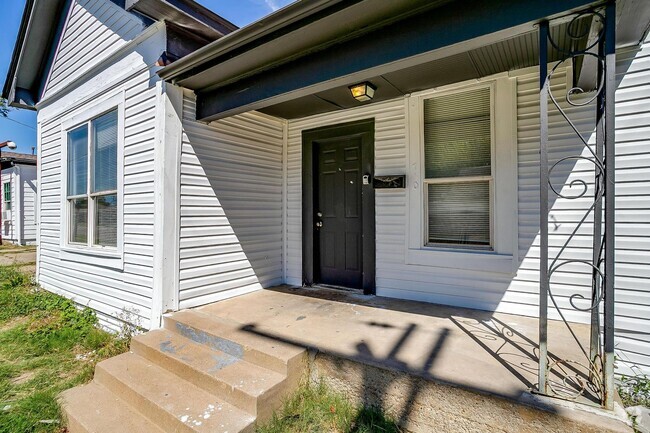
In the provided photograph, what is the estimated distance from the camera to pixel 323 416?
2.15 m

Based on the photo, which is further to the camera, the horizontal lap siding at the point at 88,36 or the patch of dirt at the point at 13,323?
the patch of dirt at the point at 13,323

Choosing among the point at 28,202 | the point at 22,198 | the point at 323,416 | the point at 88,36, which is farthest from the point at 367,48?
the point at 22,198

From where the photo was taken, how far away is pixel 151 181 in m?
3.44

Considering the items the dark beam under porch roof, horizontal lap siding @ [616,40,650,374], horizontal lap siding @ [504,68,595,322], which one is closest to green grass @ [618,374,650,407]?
horizontal lap siding @ [616,40,650,374]

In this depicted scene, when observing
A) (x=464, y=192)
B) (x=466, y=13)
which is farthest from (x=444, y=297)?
(x=466, y=13)

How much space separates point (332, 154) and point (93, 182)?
11.0 ft

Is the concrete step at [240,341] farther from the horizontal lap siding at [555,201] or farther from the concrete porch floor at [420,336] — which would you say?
the horizontal lap siding at [555,201]

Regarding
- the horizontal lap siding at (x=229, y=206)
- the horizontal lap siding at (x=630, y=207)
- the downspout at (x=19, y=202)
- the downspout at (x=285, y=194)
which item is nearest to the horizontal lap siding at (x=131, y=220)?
the horizontal lap siding at (x=229, y=206)

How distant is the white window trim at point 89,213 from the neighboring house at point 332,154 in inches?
1.2

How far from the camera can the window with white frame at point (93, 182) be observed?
163 inches

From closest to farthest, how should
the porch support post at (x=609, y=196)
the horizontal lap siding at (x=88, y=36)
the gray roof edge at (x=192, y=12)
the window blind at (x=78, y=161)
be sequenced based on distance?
the porch support post at (x=609, y=196) < the gray roof edge at (x=192, y=12) < the horizontal lap siding at (x=88, y=36) < the window blind at (x=78, y=161)

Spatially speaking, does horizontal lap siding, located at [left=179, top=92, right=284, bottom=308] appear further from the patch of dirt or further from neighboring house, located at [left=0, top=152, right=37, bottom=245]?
neighboring house, located at [left=0, top=152, right=37, bottom=245]

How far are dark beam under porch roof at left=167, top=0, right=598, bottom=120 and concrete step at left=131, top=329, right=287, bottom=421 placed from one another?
2.29 meters

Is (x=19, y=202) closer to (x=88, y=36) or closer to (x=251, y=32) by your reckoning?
(x=88, y=36)
